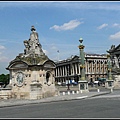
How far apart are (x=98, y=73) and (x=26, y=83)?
383 feet

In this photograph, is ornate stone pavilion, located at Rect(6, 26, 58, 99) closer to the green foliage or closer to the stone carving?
the stone carving

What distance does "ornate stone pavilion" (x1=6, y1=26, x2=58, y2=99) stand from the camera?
93.4ft

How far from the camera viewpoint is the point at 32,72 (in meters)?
28.6

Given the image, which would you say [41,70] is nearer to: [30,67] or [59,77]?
[30,67]

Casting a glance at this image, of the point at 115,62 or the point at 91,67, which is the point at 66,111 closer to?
the point at 115,62

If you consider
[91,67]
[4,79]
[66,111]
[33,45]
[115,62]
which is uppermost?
[91,67]

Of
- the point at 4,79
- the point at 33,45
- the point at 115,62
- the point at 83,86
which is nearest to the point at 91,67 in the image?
the point at 4,79

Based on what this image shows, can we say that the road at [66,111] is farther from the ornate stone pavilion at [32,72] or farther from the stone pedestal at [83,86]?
the stone pedestal at [83,86]

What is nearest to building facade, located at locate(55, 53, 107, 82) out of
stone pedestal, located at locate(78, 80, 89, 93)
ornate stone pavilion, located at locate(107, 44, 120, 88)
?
ornate stone pavilion, located at locate(107, 44, 120, 88)

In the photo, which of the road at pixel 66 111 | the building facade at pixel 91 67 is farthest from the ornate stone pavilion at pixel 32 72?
the building facade at pixel 91 67

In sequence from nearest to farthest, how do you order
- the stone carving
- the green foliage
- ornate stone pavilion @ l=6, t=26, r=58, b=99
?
ornate stone pavilion @ l=6, t=26, r=58, b=99 → the stone carving → the green foliage

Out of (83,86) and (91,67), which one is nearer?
(83,86)

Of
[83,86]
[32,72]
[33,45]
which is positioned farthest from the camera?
[83,86]

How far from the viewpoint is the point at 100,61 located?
467 ft
